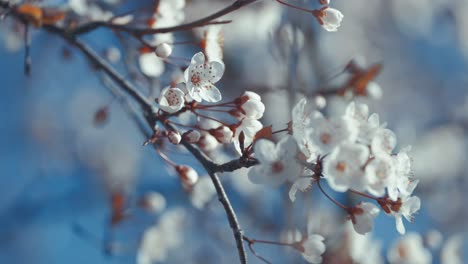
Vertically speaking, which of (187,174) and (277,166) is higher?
(277,166)

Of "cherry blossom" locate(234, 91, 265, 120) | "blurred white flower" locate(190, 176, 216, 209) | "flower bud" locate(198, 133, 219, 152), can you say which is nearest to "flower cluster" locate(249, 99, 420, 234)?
"cherry blossom" locate(234, 91, 265, 120)

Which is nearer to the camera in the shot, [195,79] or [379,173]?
[379,173]

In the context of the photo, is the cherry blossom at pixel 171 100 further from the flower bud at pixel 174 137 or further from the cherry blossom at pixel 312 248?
the cherry blossom at pixel 312 248

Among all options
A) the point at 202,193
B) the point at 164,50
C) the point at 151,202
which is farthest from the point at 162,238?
the point at 164,50

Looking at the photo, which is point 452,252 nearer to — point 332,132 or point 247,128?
point 247,128

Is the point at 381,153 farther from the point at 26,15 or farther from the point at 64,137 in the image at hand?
the point at 64,137

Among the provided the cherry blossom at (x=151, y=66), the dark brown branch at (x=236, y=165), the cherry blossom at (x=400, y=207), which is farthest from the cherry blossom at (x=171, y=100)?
the cherry blossom at (x=151, y=66)
